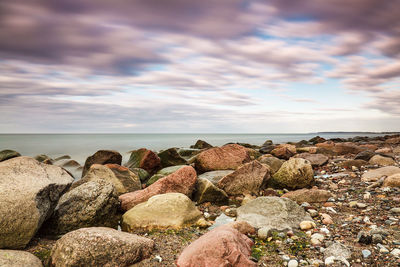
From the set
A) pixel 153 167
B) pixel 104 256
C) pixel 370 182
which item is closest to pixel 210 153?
pixel 153 167

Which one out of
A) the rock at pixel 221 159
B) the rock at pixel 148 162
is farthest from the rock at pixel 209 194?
the rock at pixel 148 162

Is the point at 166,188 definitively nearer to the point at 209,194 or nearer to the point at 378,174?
the point at 209,194

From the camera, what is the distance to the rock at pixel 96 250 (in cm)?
392

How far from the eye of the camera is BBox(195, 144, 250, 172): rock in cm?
1075

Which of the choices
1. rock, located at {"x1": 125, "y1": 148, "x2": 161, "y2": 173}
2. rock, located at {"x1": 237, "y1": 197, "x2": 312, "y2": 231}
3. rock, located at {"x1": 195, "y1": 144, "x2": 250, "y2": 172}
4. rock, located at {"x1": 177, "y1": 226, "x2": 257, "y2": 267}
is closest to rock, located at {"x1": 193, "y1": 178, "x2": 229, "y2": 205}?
rock, located at {"x1": 237, "y1": 197, "x2": 312, "y2": 231}

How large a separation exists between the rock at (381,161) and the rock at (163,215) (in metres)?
8.61

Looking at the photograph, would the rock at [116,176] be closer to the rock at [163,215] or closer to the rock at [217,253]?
the rock at [163,215]

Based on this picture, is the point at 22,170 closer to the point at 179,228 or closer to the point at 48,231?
the point at 48,231

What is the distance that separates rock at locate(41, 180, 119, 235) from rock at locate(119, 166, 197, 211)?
0.69 m

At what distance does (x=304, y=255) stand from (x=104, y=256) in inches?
117

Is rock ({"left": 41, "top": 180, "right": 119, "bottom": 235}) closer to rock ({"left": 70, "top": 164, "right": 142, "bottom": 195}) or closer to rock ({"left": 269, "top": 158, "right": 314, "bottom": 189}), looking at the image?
rock ({"left": 70, "top": 164, "right": 142, "bottom": 195})

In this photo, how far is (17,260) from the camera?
392 centimetres

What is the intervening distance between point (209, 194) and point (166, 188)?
117cm

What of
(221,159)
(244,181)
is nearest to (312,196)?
(244,181)
